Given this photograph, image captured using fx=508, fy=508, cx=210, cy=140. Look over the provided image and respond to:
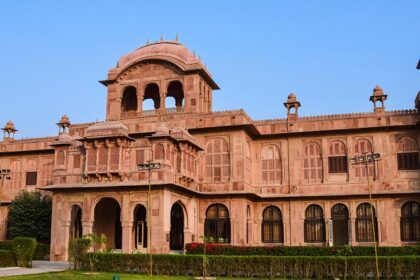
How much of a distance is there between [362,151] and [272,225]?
791 centimetres

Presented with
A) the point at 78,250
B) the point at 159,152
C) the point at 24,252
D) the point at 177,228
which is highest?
the point at 159,152

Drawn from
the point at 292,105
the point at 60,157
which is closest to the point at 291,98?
the point at 292,105

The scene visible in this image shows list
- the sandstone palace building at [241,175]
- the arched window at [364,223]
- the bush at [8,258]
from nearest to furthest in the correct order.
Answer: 1. the bush at [8,258]
2. the sandstone palace building at [241,175]
3. the arched window at [364,223]

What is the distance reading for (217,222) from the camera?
111ft

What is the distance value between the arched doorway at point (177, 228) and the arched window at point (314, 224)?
8421 millimetres

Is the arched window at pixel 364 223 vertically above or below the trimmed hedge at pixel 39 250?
above

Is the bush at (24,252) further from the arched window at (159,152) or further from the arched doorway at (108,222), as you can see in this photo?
the arched window at (159,152)

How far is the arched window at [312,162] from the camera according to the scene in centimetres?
3475

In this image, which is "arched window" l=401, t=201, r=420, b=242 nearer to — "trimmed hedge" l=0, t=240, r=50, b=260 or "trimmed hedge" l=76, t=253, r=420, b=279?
"trimmed hedge" l=76, t=253, r=420, b=279

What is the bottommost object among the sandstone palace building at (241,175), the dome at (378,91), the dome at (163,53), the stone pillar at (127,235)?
the stone pillar at (127,235)

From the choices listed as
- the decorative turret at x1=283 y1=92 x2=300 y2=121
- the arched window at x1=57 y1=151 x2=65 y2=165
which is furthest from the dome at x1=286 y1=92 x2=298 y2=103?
the arched window at x1=57 y1=151 x2=65 y2=165

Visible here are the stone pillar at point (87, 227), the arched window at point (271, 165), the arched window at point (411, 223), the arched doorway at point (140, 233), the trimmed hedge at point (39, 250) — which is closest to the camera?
the stone pillar at point (87, 227)

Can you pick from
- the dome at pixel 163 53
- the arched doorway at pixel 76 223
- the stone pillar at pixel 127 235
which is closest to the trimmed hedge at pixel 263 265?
the stone pillar at pixel 127 235

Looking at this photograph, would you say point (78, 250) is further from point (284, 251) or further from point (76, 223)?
point (284, 251)
